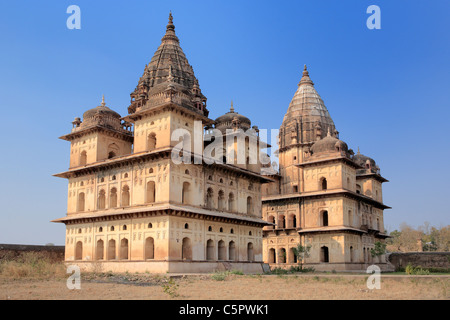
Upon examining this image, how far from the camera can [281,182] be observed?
49031 millimetres

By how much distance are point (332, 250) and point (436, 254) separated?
1269cm

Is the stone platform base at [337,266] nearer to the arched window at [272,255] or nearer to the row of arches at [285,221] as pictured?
the arched window at [272,255]

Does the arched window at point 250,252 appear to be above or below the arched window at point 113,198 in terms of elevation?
below

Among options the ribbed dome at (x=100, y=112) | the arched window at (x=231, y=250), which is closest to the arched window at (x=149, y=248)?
the arched window at (x=231, y=250)

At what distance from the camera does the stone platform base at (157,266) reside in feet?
93.1

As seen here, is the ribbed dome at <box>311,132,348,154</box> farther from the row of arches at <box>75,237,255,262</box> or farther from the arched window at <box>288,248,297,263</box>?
the row of arches at <box>75,237,255,262</box>

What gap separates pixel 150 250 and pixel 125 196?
4.65 metres

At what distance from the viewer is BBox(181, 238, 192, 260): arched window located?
30.2 metres

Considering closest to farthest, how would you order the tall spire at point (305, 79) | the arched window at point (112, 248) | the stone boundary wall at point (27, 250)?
the arched window at point (112, 248) < the stone boundary wall at point (27, 250) < the tall spire at point (305, 79)

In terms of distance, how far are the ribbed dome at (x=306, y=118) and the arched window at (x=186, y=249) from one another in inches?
861

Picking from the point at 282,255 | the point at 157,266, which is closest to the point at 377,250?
the point at 282,255

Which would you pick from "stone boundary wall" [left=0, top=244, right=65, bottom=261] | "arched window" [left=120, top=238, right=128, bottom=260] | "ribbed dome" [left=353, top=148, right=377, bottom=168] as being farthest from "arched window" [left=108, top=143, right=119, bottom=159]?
"ribbed dome" [left=353, top=148, right=377, bottom=168]
